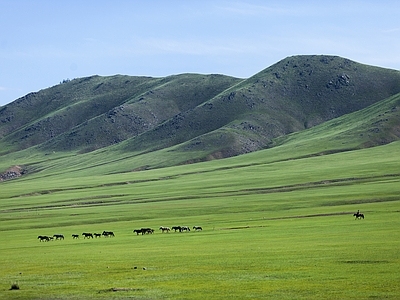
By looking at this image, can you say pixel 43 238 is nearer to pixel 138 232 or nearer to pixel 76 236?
pixel 76 236

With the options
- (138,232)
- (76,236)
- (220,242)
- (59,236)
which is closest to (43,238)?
(59,236)

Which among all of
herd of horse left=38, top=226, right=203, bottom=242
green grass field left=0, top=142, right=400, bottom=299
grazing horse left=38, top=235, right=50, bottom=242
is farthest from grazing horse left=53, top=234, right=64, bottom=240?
grazing horse left=38, top=235, right=50, bottom=242

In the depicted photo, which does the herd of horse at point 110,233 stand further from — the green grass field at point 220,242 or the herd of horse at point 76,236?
the green grass field at point 220,242

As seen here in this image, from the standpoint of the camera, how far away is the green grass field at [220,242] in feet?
98.1

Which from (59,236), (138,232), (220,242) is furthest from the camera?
(59,236)

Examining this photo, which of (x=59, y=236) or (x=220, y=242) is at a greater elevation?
(x=220, y=242)

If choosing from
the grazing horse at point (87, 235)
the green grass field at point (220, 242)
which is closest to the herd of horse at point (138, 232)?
the grazing horse at point (87, 235)

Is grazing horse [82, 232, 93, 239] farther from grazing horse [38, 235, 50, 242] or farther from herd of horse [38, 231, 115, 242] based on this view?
grazing horse [38, 235, 50, 242]

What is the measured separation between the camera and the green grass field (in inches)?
1177

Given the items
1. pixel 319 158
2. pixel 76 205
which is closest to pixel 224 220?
pixel 76 205

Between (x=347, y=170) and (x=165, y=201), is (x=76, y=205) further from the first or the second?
(x=347, y=170)

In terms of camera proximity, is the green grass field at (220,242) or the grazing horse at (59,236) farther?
the grazing horse at (59,236)

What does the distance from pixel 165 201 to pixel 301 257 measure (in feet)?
236

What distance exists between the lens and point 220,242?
4909 cm
